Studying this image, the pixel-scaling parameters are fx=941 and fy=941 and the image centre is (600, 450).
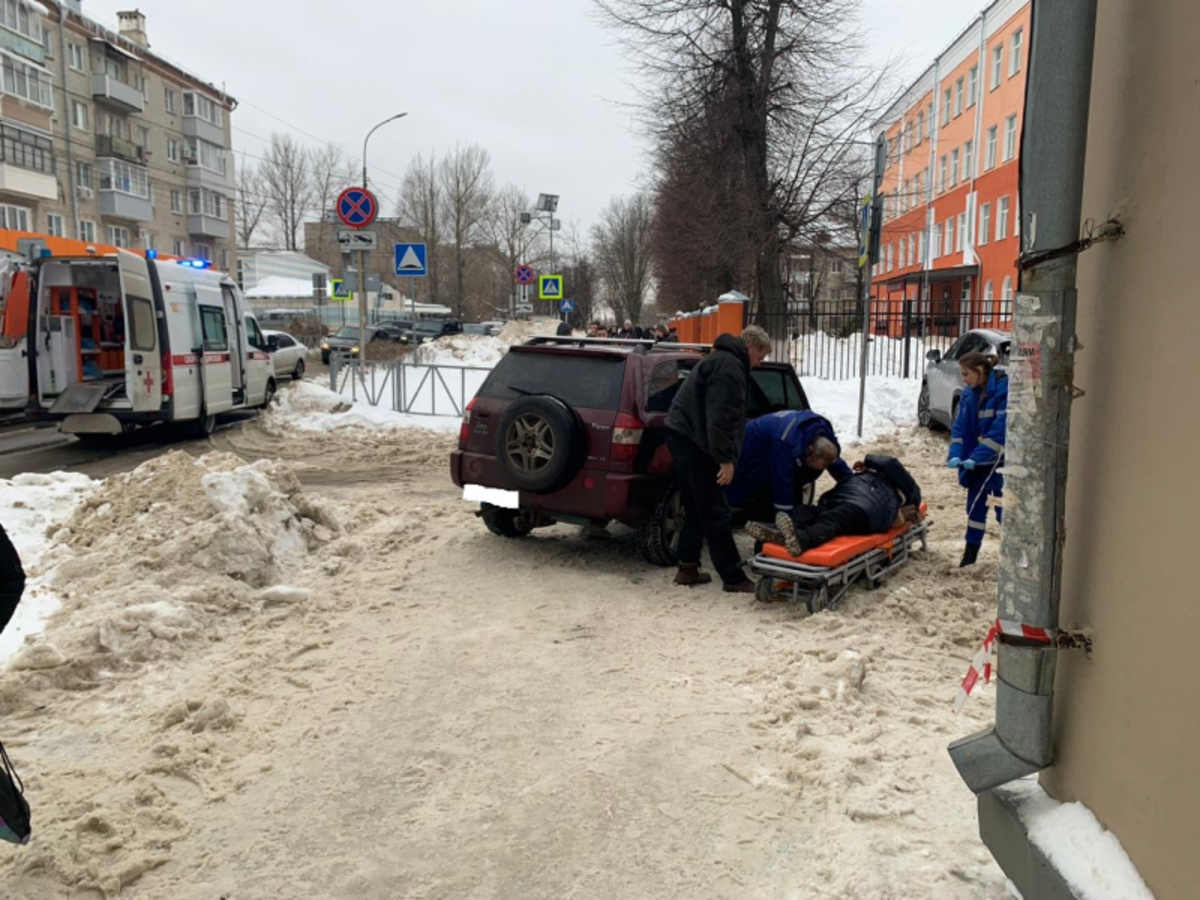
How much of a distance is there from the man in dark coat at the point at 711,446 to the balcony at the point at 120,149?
2056 inches

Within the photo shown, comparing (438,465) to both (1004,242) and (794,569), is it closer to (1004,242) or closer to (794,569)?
(794,569)

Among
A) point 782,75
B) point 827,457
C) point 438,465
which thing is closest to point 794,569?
point 827,457

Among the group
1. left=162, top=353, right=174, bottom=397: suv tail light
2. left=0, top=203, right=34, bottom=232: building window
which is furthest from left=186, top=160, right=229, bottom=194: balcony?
left=162, top=353, right=174, bottom=397: suv tail light


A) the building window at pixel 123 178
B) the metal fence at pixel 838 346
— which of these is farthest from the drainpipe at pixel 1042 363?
the building window at pixel 123 178

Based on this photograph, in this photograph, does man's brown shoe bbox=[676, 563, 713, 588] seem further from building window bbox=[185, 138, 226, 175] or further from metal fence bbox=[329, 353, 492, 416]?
building window bbox=[185, 138, 226, 175]

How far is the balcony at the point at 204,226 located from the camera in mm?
58344

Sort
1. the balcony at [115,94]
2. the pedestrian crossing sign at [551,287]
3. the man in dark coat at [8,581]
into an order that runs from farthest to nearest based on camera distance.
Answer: the balcony at [115,94] < the pedestrian crossing sign at [551,287] < the man in dark coat at [8,581]

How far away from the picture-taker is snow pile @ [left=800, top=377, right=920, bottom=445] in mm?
15492

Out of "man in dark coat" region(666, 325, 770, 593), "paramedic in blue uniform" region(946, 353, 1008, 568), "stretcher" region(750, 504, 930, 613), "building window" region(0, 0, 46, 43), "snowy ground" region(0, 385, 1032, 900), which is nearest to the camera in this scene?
"snowy ground" region(0, 385, 1032, 900)

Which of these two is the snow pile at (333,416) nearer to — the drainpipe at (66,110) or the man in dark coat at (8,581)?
the man in dark coat at (8,581)

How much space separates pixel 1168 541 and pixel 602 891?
198cm

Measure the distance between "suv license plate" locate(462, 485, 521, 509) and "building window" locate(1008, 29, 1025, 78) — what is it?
37718 mm

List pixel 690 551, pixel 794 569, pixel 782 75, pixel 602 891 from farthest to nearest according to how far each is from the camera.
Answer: pixel 782 75
pixel 690 551
pixel 794 569
pixel 602 891

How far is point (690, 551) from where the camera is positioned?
652 centimetres
